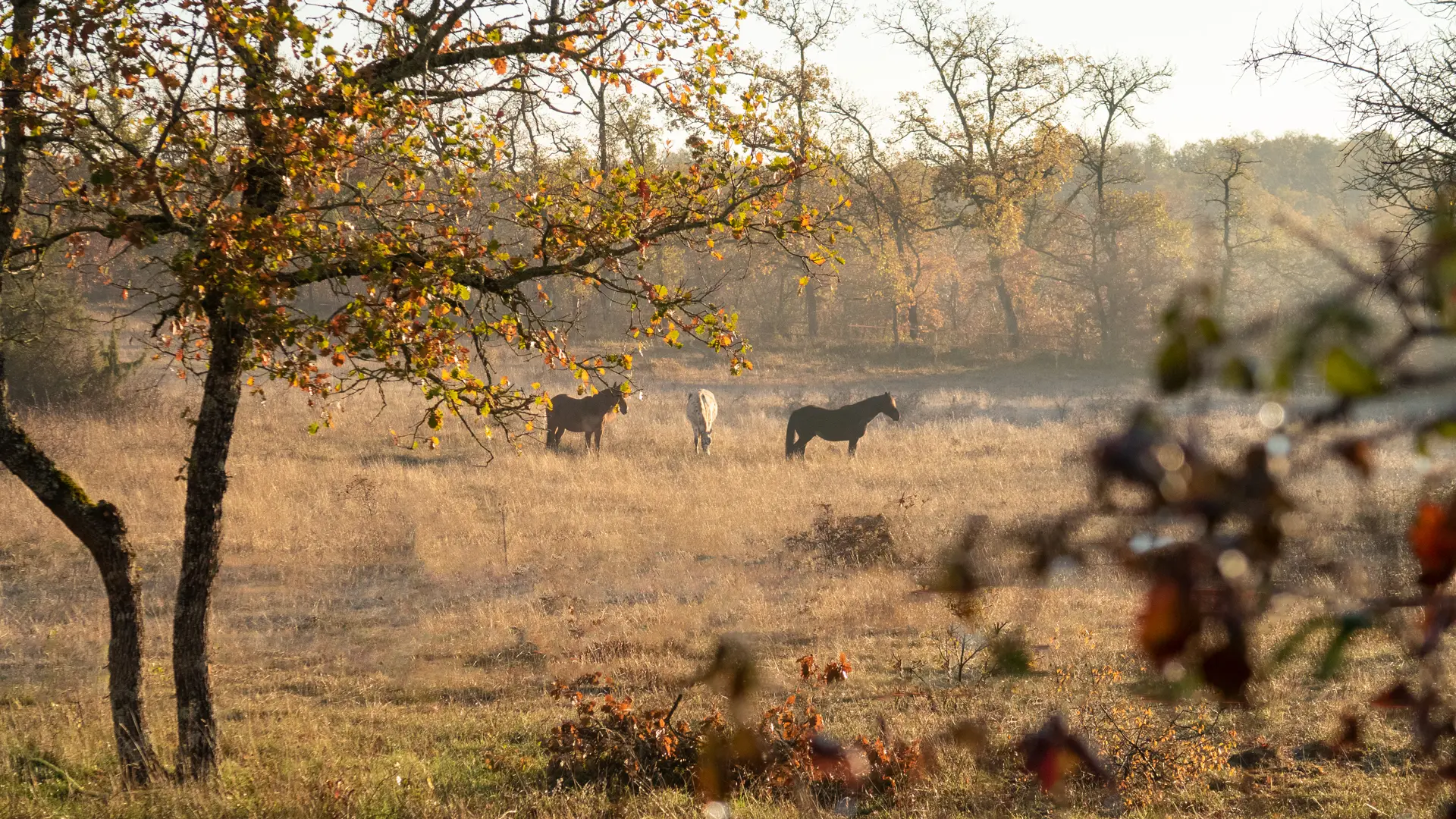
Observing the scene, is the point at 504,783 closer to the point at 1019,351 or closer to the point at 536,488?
the point at 536,488

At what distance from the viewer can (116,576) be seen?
6582mm

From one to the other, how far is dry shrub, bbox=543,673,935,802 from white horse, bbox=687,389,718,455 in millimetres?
16438

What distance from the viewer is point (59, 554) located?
561 inches

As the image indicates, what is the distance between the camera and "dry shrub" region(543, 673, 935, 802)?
6441mm

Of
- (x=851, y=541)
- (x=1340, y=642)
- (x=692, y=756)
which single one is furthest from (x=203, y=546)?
(x=851, y=541)

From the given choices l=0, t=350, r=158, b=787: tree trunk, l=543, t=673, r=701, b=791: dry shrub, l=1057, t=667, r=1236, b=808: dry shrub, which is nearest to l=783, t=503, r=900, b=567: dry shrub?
l=1057, t=667, r=1236, b=808: dry shrub

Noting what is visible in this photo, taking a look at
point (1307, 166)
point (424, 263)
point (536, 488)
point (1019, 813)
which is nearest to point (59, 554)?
point (536, 488)

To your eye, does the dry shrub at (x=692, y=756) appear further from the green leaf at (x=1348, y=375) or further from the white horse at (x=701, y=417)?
the white horse at (x=701, y=417)

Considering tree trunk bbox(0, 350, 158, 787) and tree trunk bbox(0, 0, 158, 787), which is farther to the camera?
tree trunk bbox(0, 350, 158, 787)

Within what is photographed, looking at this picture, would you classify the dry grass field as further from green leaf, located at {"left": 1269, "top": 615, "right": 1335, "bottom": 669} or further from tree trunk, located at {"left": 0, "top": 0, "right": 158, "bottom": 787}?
tree trunk, located at {"left": 0, "top": 0, "right": 158, "bottom": 787}

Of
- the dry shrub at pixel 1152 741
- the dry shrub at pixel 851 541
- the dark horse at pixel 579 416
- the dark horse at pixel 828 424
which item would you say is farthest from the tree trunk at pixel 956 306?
the dry shrub at pixel 1152 741

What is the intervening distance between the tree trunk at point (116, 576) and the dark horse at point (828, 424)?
17312 mm

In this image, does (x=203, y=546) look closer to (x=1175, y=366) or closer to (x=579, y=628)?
(x=579, y=628)

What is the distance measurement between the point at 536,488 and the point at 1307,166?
9956 centimetres
